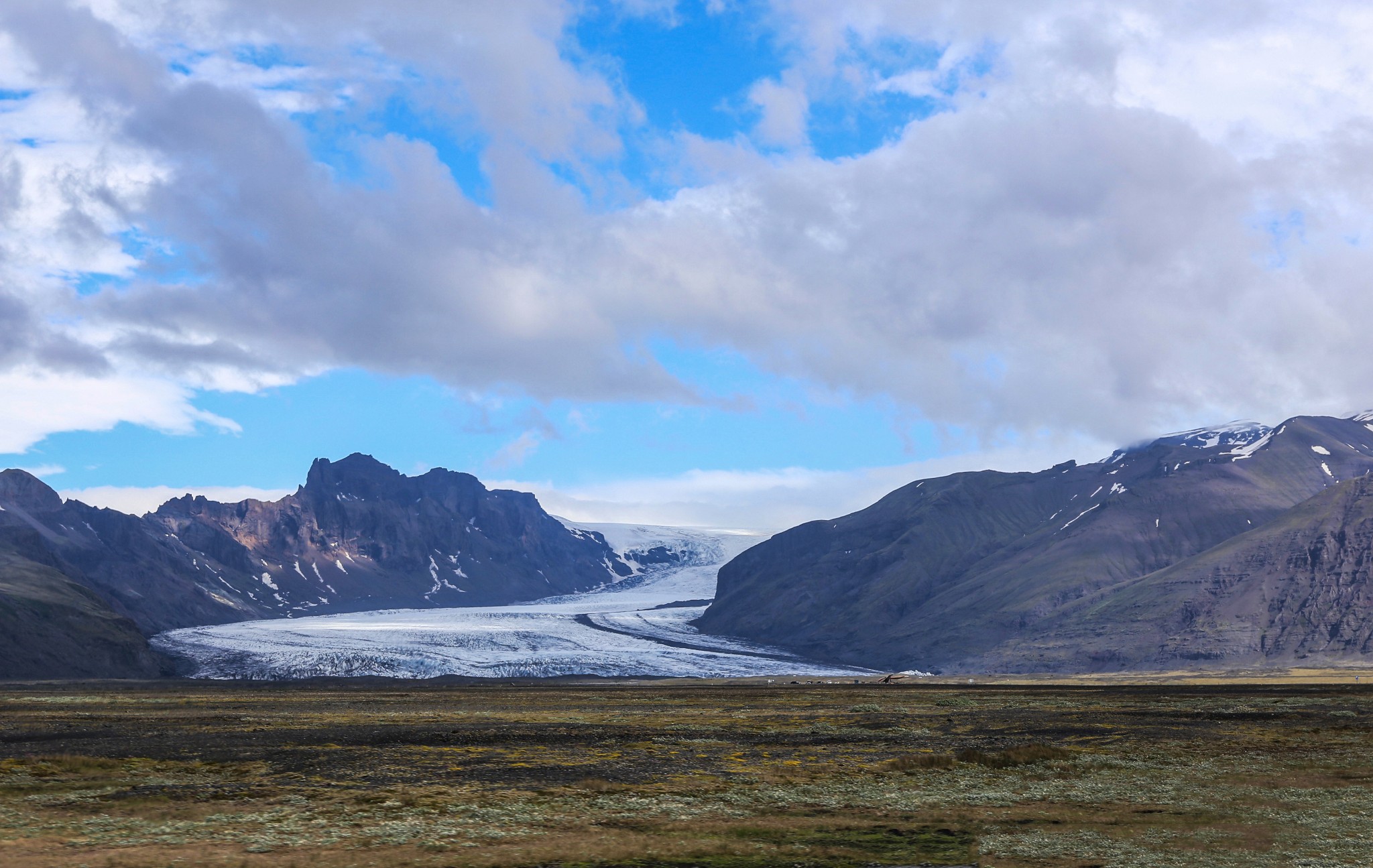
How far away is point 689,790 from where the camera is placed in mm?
36875

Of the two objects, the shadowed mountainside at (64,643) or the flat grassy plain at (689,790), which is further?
the shadowed mountainside at (64,643)

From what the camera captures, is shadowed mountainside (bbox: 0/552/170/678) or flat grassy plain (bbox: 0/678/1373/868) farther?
shadowed mountainside (bbox: 0/552/170/678)

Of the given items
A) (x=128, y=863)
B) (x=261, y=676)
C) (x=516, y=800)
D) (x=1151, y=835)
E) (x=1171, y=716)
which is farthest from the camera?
(x=261, y=676)

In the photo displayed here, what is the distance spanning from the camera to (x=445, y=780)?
127ft

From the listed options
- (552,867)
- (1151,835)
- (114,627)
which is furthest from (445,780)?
(114,627)

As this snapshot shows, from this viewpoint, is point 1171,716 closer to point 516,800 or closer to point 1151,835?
point 1151,835

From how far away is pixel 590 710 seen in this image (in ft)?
282

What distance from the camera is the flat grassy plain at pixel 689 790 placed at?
85.9ft

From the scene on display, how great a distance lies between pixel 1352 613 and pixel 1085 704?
13651cm

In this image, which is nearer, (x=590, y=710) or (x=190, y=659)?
(x=590, y=710)

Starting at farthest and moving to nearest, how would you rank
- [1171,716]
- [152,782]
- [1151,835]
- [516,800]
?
[1171,716] → [152,782] → [516,800] → [1151,835]

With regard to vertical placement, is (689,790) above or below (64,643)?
above

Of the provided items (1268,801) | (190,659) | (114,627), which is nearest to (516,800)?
(1268,801)

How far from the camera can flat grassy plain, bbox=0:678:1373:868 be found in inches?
1030
